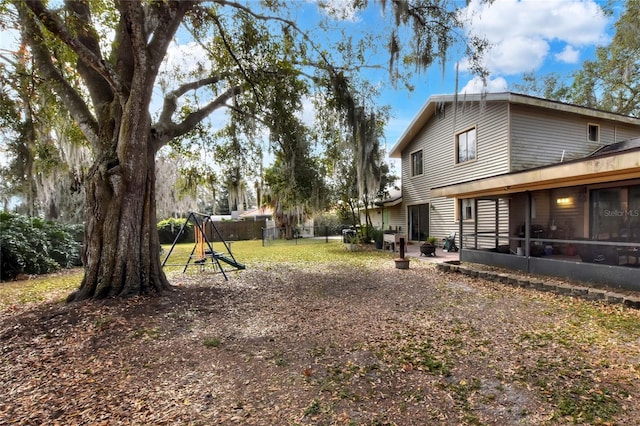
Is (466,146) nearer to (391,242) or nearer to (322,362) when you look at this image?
(391,242)

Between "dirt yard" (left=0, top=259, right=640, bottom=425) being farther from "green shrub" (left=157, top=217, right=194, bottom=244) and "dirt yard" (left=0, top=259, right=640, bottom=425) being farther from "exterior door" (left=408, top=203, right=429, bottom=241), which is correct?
"green shrub" (left=157, top=217, right=194, bottom=244)

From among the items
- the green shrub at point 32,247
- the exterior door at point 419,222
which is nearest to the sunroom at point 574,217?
the exterior door at point 419,222

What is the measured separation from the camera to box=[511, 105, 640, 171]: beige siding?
32.3 feet

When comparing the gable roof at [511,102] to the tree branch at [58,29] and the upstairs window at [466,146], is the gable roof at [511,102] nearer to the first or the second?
the upstairs window at [466,146]

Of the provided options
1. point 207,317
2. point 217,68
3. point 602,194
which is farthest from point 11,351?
point 602,194

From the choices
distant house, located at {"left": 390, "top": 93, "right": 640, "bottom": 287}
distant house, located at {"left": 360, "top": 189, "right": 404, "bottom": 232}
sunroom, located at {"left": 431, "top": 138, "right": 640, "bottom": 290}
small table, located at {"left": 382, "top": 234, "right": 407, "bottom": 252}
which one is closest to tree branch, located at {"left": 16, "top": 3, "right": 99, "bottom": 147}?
distant house, located at {"left": 390, "top": 93, "right": 640, "bottom": 287}

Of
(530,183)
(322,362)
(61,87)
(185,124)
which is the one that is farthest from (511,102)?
(61,87)

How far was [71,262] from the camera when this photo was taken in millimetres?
10289

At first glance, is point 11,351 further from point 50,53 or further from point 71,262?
point 71,262

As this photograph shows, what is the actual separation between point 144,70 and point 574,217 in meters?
10.1

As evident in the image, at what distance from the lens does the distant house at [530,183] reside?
21.0ft

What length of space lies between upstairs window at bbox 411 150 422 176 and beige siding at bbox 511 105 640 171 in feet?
16.4

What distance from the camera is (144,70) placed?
500cm

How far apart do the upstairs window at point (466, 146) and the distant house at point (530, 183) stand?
0.04 metres
